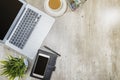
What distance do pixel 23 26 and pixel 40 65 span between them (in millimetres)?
249

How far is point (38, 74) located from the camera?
133 centimetres

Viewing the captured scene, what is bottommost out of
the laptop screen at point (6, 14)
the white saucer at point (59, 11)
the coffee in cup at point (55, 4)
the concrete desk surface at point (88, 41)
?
the concrete desk surface at point (88, 41)

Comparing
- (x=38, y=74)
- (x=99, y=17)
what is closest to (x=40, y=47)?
(x=38, y=74)

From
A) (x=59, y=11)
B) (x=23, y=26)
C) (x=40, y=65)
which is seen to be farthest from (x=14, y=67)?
(x=59, y=11)

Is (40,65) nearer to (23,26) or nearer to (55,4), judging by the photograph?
(23,26)

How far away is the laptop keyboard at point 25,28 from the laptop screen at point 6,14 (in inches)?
2.3

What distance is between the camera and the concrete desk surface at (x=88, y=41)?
136 cm

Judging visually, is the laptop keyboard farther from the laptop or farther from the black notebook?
the black notebook

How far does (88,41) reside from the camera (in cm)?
139

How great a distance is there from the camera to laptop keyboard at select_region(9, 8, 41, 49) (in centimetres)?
137

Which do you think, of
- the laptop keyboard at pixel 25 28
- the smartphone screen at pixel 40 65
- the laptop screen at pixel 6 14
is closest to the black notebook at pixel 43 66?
the smartphone screen at pixel 40 65

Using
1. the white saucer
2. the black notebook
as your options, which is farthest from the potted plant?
the white saucer

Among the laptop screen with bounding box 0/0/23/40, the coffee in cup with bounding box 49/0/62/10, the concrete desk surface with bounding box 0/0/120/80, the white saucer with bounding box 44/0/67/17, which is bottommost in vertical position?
the concrete desk surface with bounding box 0/0/120/80

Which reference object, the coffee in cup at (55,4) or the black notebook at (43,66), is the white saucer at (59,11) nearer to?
the coffee in cup at (55,4)
